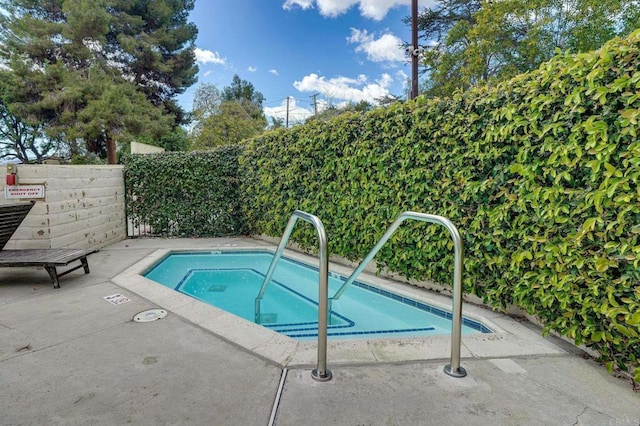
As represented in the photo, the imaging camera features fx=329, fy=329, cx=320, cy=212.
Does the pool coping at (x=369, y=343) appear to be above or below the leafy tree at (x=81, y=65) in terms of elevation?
below

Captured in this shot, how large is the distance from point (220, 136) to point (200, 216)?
42.5 ft

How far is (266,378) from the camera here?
2.27m

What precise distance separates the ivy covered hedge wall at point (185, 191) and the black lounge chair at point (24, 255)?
3272 mm

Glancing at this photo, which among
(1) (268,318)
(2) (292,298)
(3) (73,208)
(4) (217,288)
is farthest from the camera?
(3) (73,208)

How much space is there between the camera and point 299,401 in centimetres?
202

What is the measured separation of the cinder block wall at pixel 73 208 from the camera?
16.6ft

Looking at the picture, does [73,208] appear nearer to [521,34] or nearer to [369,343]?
[369,343]

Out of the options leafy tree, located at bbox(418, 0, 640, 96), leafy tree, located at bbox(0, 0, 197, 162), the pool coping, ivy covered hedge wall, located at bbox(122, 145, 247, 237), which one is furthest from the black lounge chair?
leafy tree, located at bbox(418, 0, 640, 96)

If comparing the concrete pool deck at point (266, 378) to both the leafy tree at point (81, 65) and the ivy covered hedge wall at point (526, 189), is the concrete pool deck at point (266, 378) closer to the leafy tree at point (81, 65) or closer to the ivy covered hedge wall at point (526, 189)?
the ivy covered hedge wall at point (526, 189)

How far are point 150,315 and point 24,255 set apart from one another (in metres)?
2.36

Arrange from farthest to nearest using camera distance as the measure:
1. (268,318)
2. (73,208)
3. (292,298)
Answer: (73,208) → (292,298) → (268,318)

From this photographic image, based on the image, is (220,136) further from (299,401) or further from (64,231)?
(299,401)

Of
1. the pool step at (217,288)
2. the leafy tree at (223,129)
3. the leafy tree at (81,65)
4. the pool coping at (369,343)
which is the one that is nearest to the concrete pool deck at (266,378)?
the pool coping at (369,343)

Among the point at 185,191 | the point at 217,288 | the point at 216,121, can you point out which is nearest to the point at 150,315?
the point at 217,288
